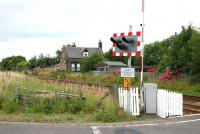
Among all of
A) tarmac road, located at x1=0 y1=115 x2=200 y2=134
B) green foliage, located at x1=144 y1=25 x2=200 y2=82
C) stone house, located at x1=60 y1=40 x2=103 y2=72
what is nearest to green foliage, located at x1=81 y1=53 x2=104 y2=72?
stone house, located at x1=60 y1=40 x2=103 y2=72

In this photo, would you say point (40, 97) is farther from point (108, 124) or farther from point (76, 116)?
point (108, 124)

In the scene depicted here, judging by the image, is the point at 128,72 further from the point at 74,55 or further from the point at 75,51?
the point at 75,51

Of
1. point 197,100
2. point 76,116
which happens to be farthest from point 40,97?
point 197,100

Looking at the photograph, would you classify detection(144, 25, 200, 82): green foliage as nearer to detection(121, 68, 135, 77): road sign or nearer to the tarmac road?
detection(121, 68, 135, 77): road sign

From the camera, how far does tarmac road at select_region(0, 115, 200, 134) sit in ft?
31.7

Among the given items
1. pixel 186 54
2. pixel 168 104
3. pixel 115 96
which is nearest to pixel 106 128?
pixel 115 96

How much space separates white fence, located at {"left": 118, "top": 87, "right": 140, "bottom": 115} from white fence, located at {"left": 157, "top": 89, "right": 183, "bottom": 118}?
91 centimetres

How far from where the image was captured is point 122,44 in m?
12.9

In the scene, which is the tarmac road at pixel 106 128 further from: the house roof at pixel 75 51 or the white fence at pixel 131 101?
the house roof at pixel 75 51

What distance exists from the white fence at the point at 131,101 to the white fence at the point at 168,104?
0.91 meters

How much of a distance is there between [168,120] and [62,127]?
3757 millimetres

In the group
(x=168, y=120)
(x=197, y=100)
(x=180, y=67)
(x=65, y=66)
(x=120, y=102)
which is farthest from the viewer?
(x=65, y=66)

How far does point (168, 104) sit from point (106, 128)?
374cm

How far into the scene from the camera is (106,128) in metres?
10.3
